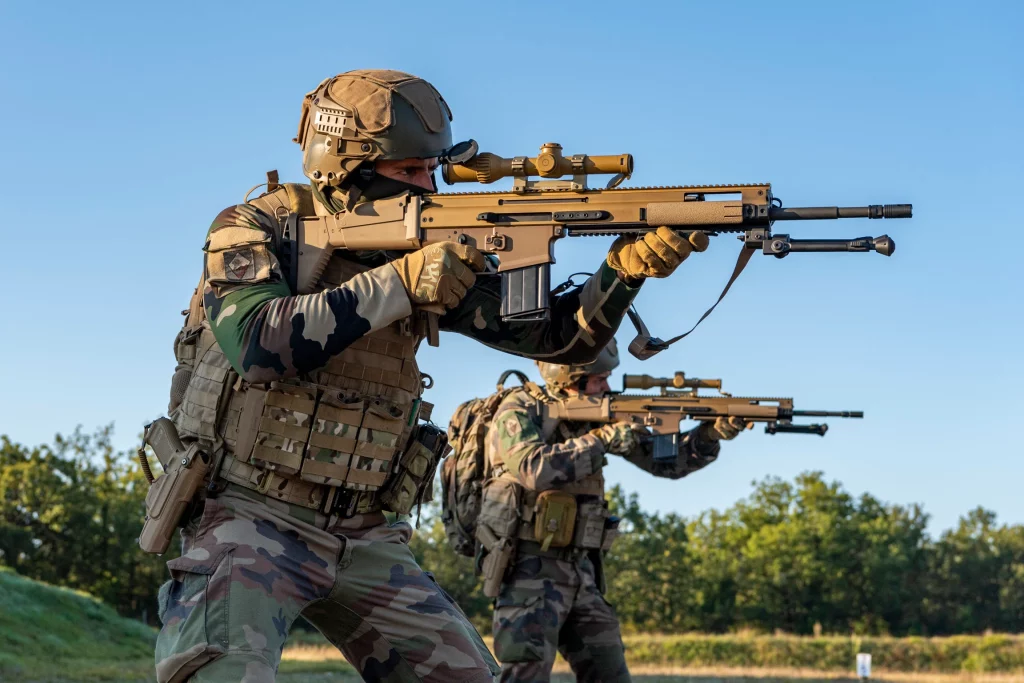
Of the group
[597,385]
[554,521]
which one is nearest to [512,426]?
[554,521]

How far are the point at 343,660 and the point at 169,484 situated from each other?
10.6 metres

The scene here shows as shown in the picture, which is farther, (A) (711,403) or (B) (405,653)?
(A) (711,403)

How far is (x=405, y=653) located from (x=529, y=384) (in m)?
4.89

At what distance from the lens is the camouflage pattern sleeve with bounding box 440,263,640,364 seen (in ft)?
18.5

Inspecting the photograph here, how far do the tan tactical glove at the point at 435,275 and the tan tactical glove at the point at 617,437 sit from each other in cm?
467

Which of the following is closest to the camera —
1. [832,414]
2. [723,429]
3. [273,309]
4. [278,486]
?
[273,309]

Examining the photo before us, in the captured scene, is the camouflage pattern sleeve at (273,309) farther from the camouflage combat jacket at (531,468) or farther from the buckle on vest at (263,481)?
the camouflage combat jacket at (531,468)

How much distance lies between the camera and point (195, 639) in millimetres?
4578

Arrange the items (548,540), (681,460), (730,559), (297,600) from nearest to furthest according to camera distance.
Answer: (297,600) < (548,540) < (681,460) < (730,559)

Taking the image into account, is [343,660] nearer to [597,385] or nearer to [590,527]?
[597,385]

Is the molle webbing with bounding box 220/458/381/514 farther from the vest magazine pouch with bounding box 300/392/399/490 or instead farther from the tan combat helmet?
the tan combat helmet

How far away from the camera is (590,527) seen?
9.02 meters

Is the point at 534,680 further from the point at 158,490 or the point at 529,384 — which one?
the point at 158,490

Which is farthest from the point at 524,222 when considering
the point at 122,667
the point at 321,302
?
the point at 122,667
